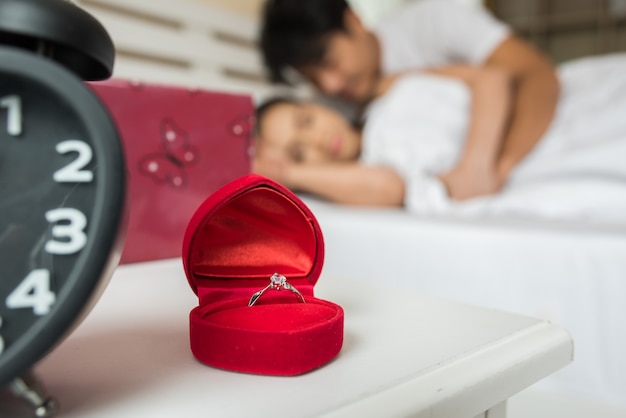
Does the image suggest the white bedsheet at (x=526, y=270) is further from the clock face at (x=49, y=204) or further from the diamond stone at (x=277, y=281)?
the clock face at (x=49, y=204)

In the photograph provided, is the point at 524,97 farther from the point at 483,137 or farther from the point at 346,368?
the point at 346,368

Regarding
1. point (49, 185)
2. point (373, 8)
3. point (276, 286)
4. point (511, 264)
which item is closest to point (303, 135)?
point (511, 264)

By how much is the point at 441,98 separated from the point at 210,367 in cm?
109

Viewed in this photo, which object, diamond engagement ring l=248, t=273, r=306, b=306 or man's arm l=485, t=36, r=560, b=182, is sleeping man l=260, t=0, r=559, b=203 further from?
diamond engagement ring l=248, t=273, r=306, b=306

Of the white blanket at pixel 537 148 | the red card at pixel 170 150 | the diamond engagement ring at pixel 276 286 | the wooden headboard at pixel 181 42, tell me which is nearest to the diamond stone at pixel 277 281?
the diamond engagement ring at pixel 276 286

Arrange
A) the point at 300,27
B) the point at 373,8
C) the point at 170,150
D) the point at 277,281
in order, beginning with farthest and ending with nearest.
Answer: the point at 373,8 → the point at 300,27 → the point at 170,150 → the point at 277,281

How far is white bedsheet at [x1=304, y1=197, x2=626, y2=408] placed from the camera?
2.23 feet

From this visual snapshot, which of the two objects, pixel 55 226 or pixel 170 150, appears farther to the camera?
pixel 170 150

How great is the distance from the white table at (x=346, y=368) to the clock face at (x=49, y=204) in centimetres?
5

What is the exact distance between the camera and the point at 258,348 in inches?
10.4

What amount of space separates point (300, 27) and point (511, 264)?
0.93 meters

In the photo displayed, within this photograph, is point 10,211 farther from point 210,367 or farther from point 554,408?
point 554,408

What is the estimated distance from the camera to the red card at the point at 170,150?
0.59 m

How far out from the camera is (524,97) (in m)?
1.25
